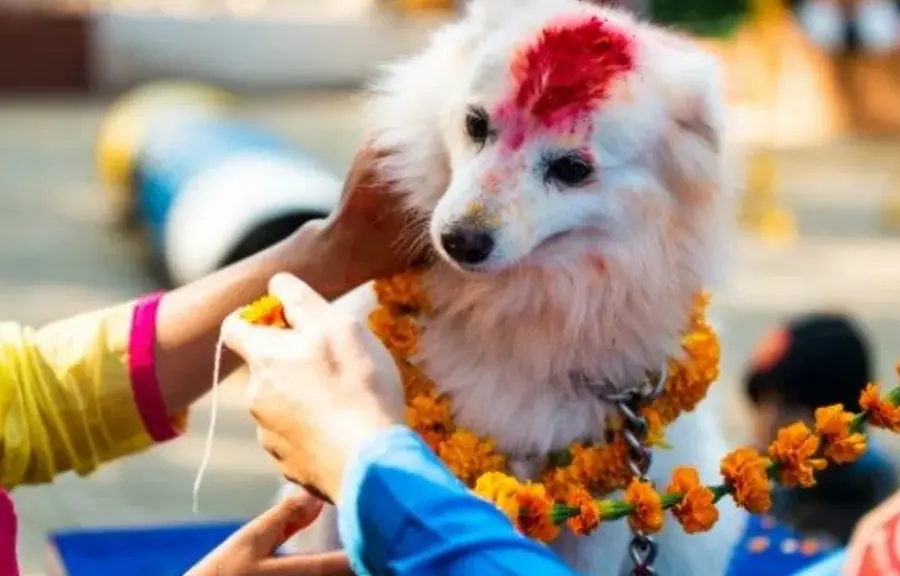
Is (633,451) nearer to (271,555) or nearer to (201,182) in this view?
(271,555)

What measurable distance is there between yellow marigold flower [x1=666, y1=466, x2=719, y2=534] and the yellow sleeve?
0.53 meters

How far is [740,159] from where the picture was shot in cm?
136

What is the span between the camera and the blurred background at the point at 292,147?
3064 millimetres

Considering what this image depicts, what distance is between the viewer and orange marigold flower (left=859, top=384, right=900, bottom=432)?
1.16 meters

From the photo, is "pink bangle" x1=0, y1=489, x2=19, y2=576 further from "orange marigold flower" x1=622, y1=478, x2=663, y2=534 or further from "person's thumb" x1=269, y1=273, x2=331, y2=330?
"orange marigold flower" x1=622, y1=478, x2=663, y2=534

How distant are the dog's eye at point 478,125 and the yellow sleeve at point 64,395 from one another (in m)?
0.39

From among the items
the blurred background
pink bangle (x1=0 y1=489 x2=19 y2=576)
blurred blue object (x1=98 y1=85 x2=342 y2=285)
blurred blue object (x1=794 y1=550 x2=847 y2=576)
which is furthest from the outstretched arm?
blurred blue object (x1=98 y1=85 x2=342 y2=285)

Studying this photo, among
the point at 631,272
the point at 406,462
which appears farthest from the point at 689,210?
the point at 406,462

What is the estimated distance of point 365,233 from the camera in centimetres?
134

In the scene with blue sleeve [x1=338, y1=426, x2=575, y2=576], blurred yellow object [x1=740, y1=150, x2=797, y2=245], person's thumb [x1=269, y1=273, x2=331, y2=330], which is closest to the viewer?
blue sleeve [x1=338, y1=426, x2=575, y2=576]

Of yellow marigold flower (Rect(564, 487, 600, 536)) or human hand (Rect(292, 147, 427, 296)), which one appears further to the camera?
human hand (Rect(292, 147, 427, 296))

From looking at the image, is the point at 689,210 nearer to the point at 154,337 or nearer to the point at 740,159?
the point at 740,159

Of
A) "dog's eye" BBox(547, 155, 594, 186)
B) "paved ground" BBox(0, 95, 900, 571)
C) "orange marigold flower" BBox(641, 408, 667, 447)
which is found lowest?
"paved ground" BBox(0, 95, 900, 571)

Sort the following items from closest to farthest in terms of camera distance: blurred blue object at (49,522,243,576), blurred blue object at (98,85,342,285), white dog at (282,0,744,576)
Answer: white dog at (282,0,744,576)
blurred blue object at (49,522,243,576)
blurred blue object at (98,85,342,285)
